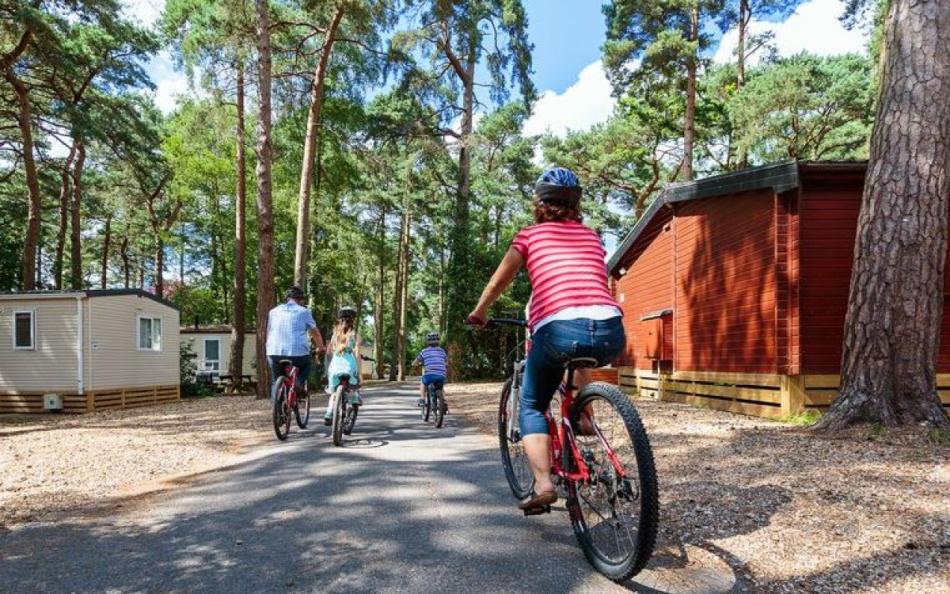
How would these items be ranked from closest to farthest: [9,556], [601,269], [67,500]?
[601,269]
[9,556]
[67,500]

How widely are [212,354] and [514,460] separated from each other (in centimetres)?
3155

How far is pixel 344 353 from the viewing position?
25.7ft

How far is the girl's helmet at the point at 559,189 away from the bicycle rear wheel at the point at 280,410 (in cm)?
555

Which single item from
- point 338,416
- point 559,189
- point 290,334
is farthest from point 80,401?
point 559,189

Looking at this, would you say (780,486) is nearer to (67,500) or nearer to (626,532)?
(626,532)

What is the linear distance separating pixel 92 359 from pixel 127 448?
34.6ft

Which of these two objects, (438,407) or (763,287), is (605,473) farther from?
(763,287)

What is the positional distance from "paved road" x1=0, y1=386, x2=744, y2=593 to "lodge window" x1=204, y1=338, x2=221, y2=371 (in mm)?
28982

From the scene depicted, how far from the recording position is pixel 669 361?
13.7 meters

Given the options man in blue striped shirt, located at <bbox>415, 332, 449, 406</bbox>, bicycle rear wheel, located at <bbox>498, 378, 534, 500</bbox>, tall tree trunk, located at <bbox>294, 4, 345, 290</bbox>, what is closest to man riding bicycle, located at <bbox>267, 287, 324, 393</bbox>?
man in blue striped shirt, located at <bbox>415, 332, 449, 406</bbox>

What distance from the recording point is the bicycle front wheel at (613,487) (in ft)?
8.64

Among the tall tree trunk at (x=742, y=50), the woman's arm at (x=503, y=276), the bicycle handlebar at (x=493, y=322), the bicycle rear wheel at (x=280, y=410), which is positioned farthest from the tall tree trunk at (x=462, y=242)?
the woman's arm at (x=503, y=276)

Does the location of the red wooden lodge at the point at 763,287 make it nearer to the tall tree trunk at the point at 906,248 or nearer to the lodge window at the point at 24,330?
the tall tree trunk at the point at 906,248

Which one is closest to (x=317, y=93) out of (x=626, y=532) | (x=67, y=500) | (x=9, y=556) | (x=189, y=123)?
(x=189, y=123)
